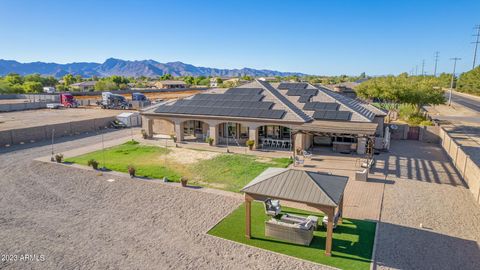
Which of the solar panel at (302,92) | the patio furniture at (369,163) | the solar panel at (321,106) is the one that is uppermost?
the solar panel at (302,92)

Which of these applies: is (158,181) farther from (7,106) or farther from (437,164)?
(7,106)

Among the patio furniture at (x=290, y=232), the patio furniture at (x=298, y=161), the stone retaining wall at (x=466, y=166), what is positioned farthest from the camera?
the patio furniture at (x=298, y=161)

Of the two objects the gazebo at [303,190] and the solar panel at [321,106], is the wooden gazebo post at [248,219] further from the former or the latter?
the solar panel at [321,106]

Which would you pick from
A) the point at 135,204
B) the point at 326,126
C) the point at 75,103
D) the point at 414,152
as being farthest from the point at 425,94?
the point at 75,103

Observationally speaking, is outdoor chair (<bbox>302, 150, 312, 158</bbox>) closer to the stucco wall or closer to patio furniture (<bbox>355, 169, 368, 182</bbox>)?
patio furniture (<bbox>355, 169, 368, 182</bbox>)

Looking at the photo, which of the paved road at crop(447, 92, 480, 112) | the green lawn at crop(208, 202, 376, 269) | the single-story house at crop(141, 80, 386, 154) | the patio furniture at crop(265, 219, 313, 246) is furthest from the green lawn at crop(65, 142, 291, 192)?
the paved road at crop(447, 92, 480, 112)

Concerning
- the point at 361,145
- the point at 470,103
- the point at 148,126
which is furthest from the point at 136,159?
the point at 470,103

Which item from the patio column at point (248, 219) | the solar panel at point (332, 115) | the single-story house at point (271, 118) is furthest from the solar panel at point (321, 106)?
the patio column at point (248, 219)
